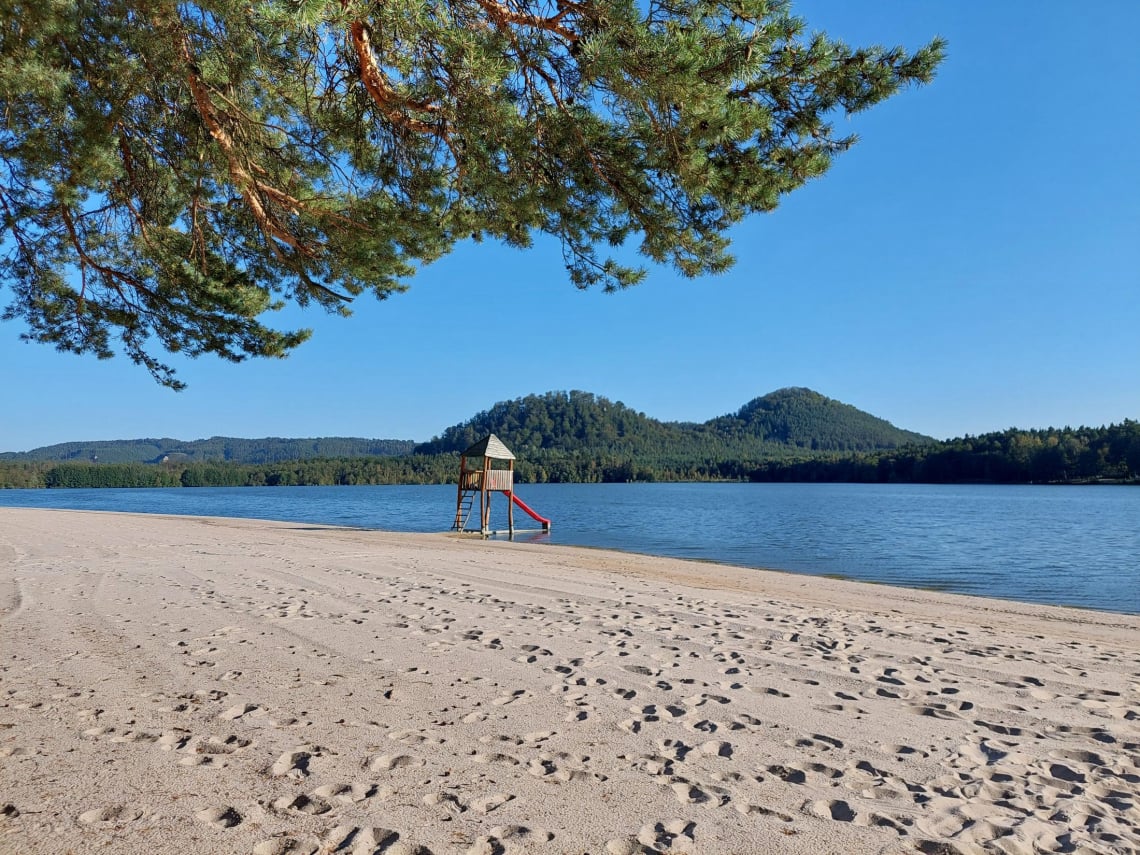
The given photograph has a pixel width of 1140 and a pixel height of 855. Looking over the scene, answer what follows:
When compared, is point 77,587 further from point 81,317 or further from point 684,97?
point 684,97

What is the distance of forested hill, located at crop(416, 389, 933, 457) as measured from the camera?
13612cm

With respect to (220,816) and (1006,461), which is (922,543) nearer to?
(220,816)

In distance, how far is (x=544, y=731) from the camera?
378cm

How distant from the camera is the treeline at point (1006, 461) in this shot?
249ft

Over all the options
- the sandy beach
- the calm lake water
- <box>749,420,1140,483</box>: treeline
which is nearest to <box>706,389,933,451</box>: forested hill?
<box>749,420,1140,483</box>: treeline

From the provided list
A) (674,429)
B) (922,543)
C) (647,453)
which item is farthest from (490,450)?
(674,429)

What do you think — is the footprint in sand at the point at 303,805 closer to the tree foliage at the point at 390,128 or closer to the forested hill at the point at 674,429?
the tree foliage at the point at 390,128

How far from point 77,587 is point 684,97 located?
898 cm

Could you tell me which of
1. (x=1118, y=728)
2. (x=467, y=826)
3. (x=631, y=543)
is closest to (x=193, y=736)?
(x=467, y=826)

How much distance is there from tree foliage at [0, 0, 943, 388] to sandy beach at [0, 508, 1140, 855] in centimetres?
309

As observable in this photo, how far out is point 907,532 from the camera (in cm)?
2783

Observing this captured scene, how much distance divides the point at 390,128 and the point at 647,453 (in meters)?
136

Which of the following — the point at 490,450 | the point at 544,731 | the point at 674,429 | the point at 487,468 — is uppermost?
the point at 674,429

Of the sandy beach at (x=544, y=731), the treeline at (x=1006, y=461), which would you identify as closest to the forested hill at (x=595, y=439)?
the treeline at (x=1006, y=461)
